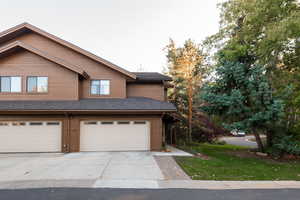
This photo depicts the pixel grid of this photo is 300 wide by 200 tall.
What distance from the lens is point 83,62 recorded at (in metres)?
12.8

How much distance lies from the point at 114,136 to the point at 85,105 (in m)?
2.88

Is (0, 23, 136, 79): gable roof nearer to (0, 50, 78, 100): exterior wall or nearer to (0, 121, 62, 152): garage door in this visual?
(0, 50, 78, 100): exterior wall

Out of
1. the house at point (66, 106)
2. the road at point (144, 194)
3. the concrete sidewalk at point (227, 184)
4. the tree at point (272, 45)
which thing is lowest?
the concrete sidewalk at point (227, 184)

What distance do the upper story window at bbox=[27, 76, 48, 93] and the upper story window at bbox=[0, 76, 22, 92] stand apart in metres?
0.66

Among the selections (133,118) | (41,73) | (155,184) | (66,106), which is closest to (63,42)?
(41,73)

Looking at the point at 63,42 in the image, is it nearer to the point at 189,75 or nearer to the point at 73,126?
the point at 73,126

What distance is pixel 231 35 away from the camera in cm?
1277

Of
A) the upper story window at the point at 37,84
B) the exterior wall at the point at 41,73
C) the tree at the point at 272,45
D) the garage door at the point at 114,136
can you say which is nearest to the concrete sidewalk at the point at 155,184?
the garage door at the point at 114,136

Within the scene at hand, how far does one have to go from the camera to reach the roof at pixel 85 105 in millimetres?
10164

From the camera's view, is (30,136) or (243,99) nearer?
(243,99)

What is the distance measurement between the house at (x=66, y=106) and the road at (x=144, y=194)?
6097 millimetres

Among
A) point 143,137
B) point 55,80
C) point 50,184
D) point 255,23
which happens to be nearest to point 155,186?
point 50,184

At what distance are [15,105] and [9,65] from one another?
328 cm

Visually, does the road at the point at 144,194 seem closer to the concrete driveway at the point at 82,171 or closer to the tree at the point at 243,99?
the concrete driveway at the point at 82,171
